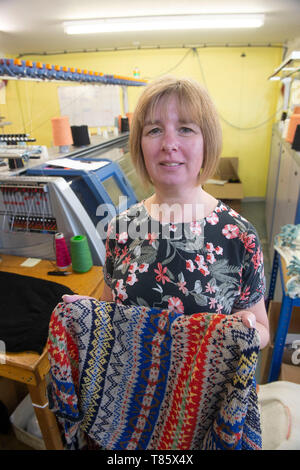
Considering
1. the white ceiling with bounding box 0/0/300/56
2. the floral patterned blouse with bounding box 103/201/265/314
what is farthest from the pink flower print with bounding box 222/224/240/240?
the white ceiling with bounding box 0/0/300/56

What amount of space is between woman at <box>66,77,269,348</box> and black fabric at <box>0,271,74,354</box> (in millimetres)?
530

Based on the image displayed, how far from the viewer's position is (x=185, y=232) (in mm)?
916

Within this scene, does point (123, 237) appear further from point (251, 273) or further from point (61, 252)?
point (61, 252)

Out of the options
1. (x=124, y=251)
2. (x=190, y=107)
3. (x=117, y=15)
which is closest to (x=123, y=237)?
(x=124, y=251)

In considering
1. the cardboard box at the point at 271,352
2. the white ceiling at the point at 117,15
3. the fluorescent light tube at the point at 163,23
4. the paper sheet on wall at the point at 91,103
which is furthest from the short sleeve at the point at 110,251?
the paper sheet on wall at the point at 91,103

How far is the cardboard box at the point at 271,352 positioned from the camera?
1.61 meters

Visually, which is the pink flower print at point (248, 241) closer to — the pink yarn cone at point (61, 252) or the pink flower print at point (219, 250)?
the pink flower print at point (219, 250)

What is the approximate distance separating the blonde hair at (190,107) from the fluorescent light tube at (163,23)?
3175 mm

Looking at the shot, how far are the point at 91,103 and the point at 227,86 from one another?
2.74m

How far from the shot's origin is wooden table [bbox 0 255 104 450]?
1.15 m

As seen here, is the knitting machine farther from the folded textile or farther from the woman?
the folded textile
